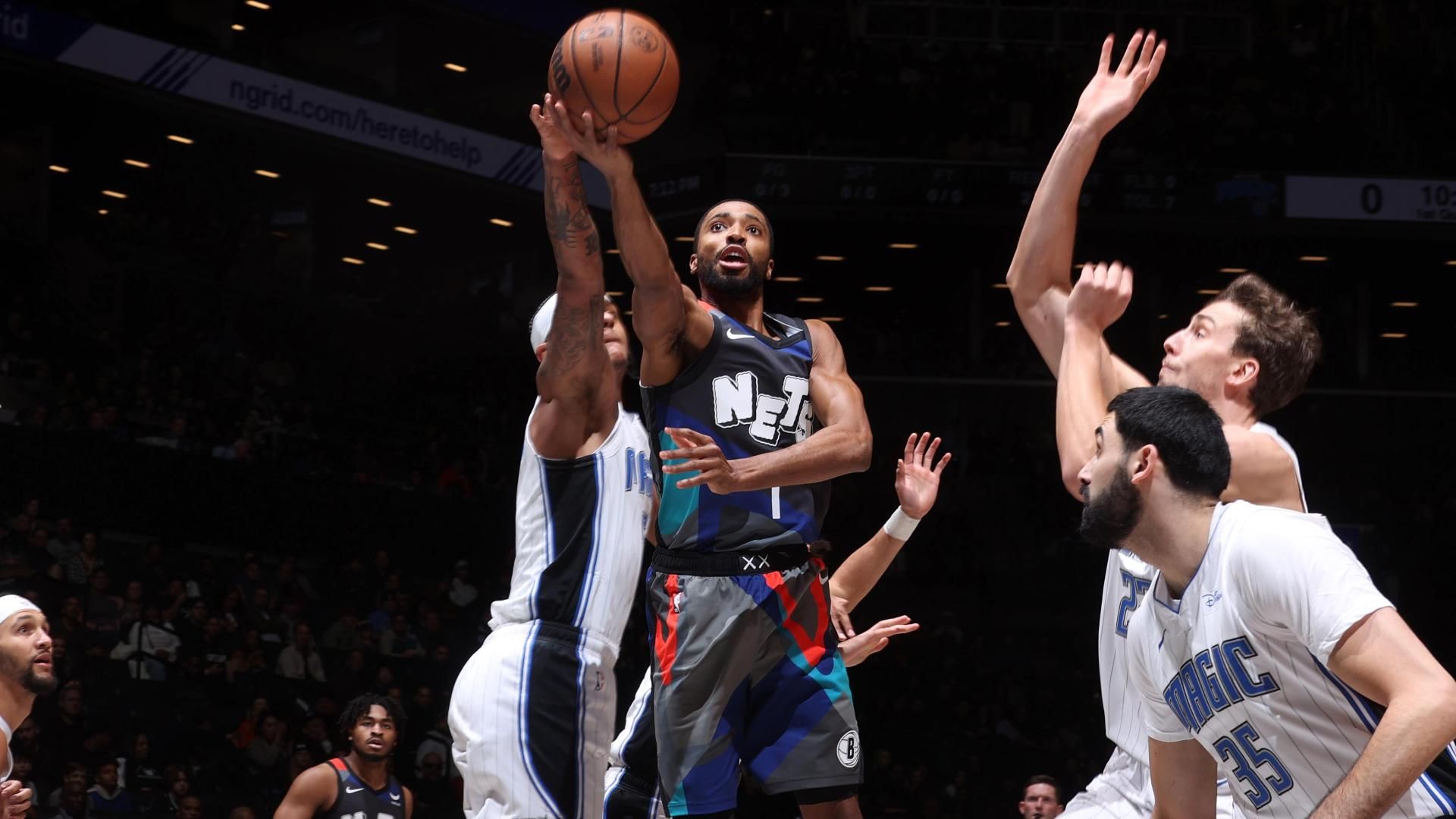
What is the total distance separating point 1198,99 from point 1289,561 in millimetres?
19796

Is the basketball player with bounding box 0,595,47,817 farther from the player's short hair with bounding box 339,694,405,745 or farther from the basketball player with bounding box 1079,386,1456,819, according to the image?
the basketball player with bounding box 1079,386,1456,819

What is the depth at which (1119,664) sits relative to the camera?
439 cm

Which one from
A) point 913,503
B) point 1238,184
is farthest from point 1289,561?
point 1238,184

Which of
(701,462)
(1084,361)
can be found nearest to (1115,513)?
(1084,361)

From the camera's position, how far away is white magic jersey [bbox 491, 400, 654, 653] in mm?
4191

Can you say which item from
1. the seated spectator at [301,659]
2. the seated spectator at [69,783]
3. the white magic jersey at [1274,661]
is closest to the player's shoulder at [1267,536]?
the white magic jersey at [1274,661]

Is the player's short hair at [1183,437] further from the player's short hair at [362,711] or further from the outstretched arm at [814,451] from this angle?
the player's short hair at [362,711]

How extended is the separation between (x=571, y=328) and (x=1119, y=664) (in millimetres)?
1908

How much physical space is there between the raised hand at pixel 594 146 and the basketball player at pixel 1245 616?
162 centimetres

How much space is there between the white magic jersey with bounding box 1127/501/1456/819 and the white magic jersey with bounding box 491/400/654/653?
1672 mm

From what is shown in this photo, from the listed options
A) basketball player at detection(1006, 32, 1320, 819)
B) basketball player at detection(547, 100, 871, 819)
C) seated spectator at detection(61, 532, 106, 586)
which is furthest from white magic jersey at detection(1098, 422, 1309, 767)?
seated spectator at detection(61, 532, 106, 586)

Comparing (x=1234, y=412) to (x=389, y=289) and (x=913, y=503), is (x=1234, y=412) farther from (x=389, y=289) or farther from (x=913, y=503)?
(x=389, y=289)

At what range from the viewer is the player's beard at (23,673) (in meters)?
5.98

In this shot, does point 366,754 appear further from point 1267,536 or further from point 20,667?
point 1267,536
